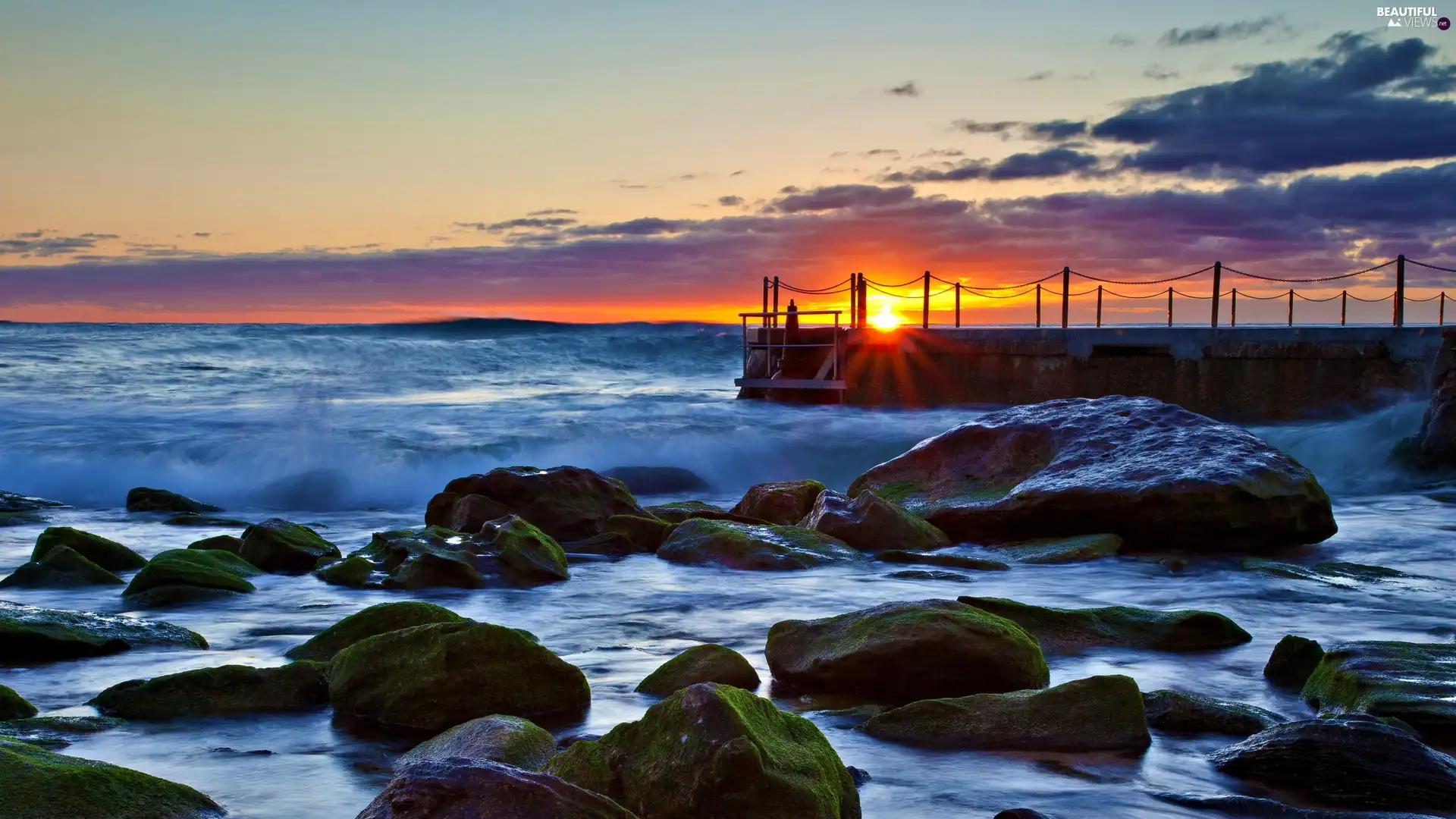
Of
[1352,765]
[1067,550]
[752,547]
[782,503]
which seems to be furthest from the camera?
[782,503]

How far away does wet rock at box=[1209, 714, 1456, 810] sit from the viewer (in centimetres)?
302

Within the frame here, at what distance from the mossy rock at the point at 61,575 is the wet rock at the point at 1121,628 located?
4.63 metres

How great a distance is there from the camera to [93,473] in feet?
43.4

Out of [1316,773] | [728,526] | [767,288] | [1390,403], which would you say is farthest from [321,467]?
[1390,403]

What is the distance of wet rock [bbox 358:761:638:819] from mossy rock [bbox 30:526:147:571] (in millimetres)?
5376

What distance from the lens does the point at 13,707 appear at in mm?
3736

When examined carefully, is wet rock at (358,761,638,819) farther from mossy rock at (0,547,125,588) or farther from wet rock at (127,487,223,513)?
wet rock at (127,487,223,513)

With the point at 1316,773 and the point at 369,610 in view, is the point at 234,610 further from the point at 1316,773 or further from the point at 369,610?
the point at 1316,773

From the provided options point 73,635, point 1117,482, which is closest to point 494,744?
point 73,635

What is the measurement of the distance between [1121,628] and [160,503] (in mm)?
8653

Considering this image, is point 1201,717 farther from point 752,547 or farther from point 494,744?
point 752,547

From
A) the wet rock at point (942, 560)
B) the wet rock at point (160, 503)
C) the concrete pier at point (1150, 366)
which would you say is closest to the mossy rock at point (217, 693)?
the wet rock at point (942, 560)

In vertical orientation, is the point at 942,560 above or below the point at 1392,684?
below

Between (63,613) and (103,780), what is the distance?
8.52ft
